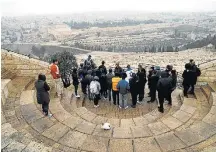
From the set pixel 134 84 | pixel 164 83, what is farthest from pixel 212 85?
pixel 134 84

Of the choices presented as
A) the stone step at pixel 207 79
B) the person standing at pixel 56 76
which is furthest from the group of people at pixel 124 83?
the stone step at pixel 207 79

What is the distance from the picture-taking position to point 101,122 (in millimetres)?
8406

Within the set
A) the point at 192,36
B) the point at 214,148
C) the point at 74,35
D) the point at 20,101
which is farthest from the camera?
the point at 74,35

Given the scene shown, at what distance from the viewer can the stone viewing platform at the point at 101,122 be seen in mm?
6672

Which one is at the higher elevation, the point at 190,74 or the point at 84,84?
the point at 190,74

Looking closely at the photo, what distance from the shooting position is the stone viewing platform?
667 cm

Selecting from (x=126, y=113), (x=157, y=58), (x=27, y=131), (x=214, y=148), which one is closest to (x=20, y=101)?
(x=27, y=131)

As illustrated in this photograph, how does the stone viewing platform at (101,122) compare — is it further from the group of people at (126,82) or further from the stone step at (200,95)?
the group of people at (126,82)

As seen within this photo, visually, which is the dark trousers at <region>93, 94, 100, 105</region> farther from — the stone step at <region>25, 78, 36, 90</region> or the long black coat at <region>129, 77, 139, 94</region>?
the stone step at <region>25, 78, 36, 90</region>

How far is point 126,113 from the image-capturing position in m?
9.91

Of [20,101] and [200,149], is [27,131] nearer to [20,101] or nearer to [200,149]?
[20,101]

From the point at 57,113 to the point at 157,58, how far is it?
85.8 meters

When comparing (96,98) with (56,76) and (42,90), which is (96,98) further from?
(42,90)

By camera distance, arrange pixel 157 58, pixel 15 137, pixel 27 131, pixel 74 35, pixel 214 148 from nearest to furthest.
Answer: pixel 214 148
pixel 15 137
pixel 27 131
pixel 157 58
pixel 74 35
